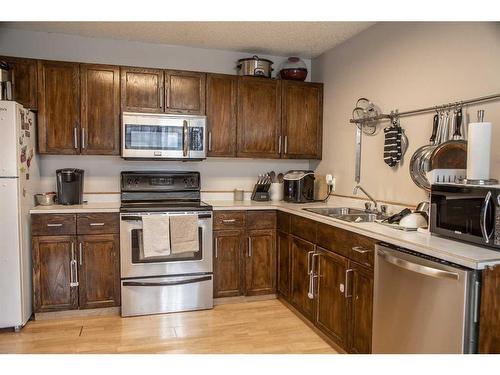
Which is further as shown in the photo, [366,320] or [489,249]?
[366,320]

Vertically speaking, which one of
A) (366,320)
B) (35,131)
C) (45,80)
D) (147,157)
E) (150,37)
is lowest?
(366,320)

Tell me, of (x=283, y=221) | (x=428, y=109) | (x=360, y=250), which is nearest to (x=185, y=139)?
(x=283, y=221)

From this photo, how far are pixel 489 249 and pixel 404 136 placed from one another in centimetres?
131

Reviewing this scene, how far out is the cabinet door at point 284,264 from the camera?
133 inches

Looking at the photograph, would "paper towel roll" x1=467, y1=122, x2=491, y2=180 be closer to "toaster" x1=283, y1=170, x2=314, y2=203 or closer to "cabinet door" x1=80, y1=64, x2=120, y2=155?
"toaster" x1=283, y1=170, x2=314, y2=203

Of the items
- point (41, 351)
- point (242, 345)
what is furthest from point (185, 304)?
point (41, 351)

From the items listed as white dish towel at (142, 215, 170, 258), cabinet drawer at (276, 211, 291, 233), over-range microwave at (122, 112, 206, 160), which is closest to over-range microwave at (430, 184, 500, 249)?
cabinet drawer at (276, 211, 291, 233)

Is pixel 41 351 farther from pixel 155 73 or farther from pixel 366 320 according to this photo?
pixel 155 73

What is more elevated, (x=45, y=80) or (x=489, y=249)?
(x=45, y=80)

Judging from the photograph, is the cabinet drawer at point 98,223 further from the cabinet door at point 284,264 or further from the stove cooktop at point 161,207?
the cabinet door at point 284,264

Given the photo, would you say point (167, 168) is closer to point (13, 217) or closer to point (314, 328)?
point (13, 217)

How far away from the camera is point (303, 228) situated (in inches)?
121

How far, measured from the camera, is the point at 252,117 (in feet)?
12.3

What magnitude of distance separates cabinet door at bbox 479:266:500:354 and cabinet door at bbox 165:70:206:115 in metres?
2.76
